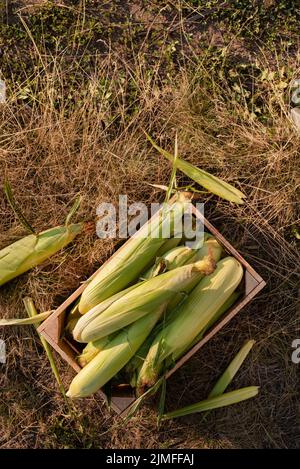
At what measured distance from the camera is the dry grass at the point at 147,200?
2.80m

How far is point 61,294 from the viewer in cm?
282

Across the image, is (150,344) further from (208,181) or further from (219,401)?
(208,181)

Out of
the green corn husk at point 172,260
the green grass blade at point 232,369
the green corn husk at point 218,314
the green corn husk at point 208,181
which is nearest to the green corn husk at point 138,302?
the green corn husk at point 172,260

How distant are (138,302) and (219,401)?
0.79 metres

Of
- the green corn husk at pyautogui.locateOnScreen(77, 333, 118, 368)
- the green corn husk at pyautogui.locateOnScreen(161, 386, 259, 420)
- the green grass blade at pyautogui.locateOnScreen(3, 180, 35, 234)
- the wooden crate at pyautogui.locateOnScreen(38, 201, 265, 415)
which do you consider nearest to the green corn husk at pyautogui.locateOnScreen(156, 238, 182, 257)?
the wooden crate at pyautogui.locateOnScreen(38, 201, 265, 415)

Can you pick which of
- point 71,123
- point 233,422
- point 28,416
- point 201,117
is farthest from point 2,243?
point 233,422

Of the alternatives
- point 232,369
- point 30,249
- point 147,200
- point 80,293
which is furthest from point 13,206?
point 232,369

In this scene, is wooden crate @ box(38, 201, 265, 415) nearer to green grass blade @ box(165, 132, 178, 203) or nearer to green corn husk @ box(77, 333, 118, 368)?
green corn husk @ box(77, 333, 118, 368)

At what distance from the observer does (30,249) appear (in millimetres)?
2645

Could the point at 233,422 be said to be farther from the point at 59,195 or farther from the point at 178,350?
the point at 59,195

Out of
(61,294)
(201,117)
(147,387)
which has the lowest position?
(147,387)

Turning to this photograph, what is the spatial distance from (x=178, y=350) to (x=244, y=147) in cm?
109

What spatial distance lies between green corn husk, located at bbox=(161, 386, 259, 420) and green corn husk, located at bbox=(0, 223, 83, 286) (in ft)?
3.40

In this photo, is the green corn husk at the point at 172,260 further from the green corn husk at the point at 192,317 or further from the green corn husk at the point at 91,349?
the green corn husk at the point at 91,349
